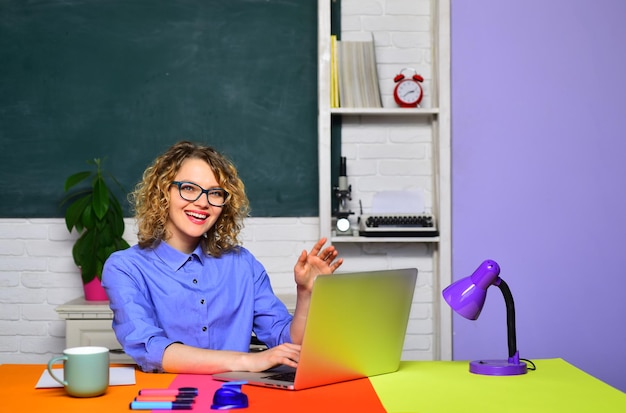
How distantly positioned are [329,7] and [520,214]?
1.20 metres

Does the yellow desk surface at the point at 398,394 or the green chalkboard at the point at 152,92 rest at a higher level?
the green chalkboard at the point at 152,92

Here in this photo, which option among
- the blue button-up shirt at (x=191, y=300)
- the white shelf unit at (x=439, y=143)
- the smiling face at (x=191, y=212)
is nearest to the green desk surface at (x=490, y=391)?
the blue button-up shirt at (x=191, y=300)

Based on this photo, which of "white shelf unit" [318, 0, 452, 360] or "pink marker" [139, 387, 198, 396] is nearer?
"pink marker" [139, 387, 198, 396]

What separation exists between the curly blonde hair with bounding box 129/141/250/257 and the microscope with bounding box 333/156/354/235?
41.2 inches

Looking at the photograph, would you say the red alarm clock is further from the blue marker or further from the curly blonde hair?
the blue marker

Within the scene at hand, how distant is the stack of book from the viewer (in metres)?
3.41

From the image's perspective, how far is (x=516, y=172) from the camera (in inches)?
131

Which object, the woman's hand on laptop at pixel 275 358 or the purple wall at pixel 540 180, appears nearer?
the woman's hand on laptop at pixel 275 358

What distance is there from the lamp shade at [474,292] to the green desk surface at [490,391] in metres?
0.15

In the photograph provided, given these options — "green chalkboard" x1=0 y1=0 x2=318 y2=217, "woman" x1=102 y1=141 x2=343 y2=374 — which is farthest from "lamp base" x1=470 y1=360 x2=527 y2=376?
"green chalkboard" x1=0 y1=0 x2=318 y2=217

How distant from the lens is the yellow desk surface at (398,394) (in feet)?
4.96

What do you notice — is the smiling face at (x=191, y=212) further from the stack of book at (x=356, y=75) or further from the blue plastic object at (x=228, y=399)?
the stack of book at (x=356, y=75)

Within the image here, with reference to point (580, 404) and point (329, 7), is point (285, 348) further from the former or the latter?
point (329, 7)

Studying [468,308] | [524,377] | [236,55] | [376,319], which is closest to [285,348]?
[376,319]
